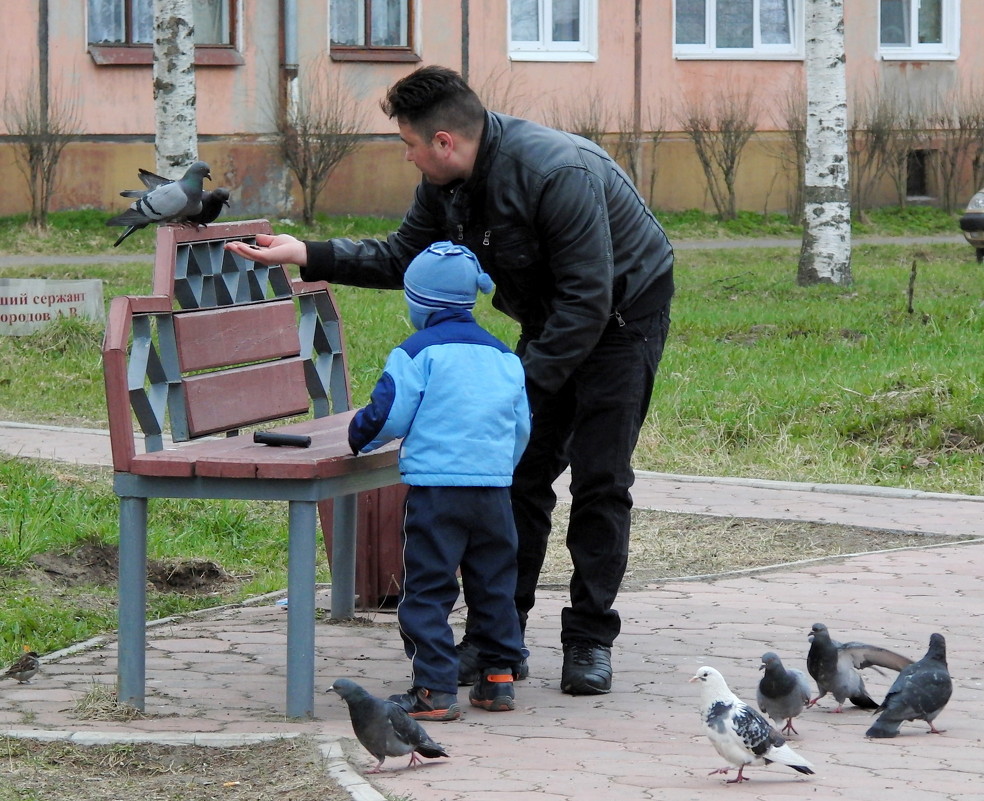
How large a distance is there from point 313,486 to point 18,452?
468cm

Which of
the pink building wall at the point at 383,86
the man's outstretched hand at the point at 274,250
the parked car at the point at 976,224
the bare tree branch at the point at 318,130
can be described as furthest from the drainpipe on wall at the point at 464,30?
the man's outstretched hand at the point at 274,250

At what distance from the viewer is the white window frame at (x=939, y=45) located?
25.0 meters

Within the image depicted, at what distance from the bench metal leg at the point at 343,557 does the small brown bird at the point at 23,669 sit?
1.15 metres

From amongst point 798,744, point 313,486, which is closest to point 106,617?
point 313,486

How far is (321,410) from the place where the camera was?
19.6 feet

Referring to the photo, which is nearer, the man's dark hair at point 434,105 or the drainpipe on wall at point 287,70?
the man's dark hair at point 434,105

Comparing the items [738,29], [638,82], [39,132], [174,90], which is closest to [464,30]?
[638,82]

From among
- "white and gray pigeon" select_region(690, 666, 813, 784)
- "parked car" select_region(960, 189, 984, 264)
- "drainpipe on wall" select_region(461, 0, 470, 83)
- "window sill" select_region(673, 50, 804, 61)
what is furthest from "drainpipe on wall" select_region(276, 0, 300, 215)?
"white and gray pigeon" select_region(690, 666, 813, 784)

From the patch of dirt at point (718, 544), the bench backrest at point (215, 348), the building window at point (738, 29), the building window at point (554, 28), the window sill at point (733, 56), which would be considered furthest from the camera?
the building window at point (738, 29)

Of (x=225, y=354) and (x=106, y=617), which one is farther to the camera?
(x=106, y=617)

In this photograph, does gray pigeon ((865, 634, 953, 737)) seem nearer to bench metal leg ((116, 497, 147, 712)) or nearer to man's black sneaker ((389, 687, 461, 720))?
man's black sneaker ((389, 687, 461, 720))

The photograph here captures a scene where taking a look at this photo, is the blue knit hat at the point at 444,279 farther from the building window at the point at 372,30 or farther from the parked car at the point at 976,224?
the building window at the point at 372,30

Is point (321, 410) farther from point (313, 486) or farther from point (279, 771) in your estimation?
point (279, 771)

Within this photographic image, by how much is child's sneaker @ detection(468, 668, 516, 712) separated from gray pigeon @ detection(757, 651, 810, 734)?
70 centimetres
